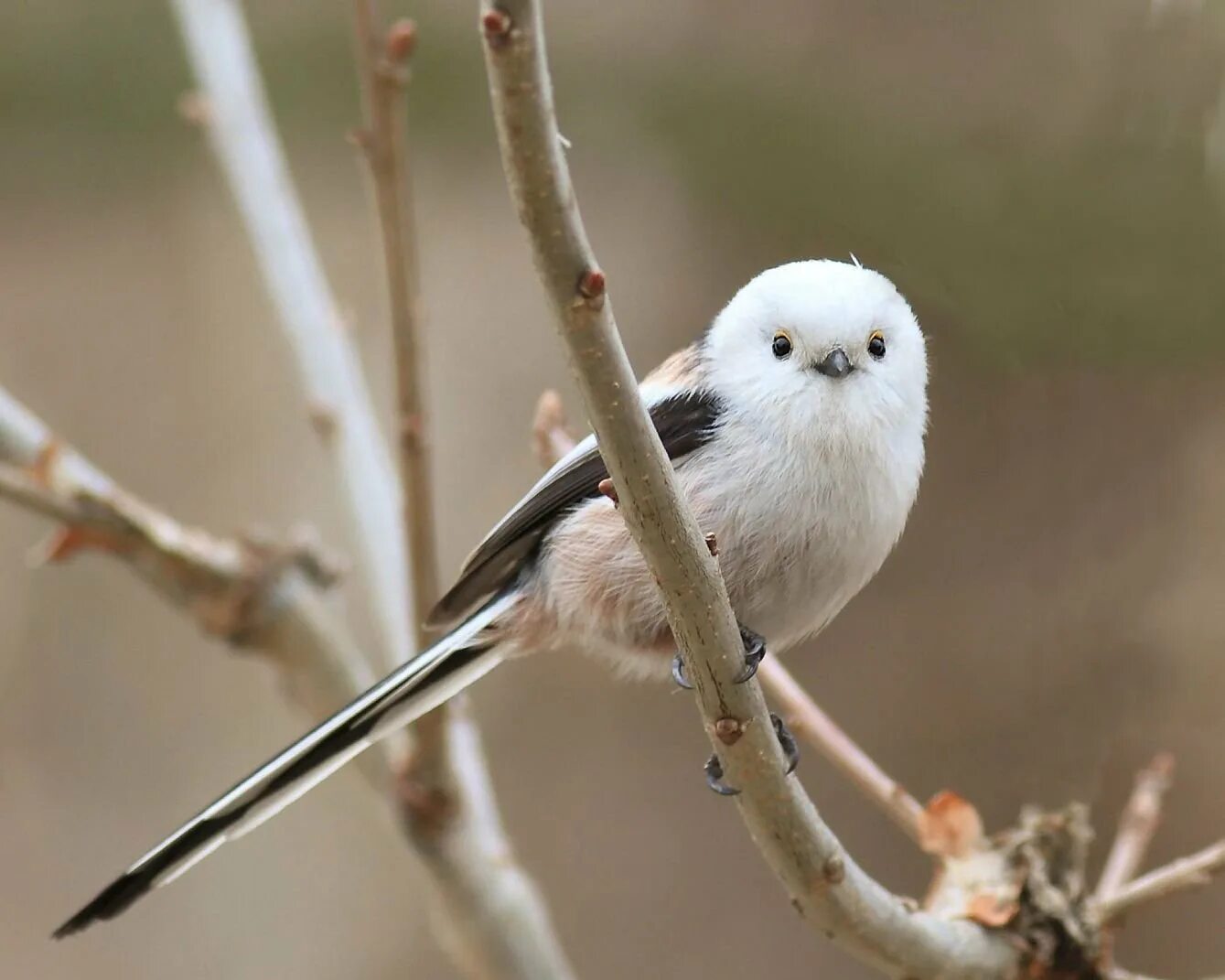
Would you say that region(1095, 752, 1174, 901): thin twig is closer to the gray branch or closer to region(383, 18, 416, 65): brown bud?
the gray branch

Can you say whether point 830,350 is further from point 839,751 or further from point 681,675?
point 839,751

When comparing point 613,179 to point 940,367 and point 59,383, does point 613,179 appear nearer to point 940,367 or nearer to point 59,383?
point 940,367

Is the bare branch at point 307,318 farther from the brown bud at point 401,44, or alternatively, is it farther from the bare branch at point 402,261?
the brown bud at point 401,44

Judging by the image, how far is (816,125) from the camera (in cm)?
314

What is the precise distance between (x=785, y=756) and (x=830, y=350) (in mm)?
462

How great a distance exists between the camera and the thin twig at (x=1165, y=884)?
5.08 feet

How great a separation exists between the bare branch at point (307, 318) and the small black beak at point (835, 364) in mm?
866

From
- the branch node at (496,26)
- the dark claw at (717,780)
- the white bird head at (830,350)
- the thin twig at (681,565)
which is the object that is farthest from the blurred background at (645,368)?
the branch node at (496,26)

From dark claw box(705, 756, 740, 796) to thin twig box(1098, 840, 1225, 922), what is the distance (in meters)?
0.50

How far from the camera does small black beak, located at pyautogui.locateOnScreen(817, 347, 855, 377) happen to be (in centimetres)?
155

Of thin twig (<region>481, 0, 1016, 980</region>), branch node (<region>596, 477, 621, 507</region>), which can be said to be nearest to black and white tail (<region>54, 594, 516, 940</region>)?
thin twig (<region>481, 0, 1016, 980</region>)

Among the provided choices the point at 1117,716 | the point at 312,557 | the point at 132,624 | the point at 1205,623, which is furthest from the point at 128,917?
A: the point at 1205,623

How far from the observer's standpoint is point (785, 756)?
1.39m

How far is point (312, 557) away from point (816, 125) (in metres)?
1.67
